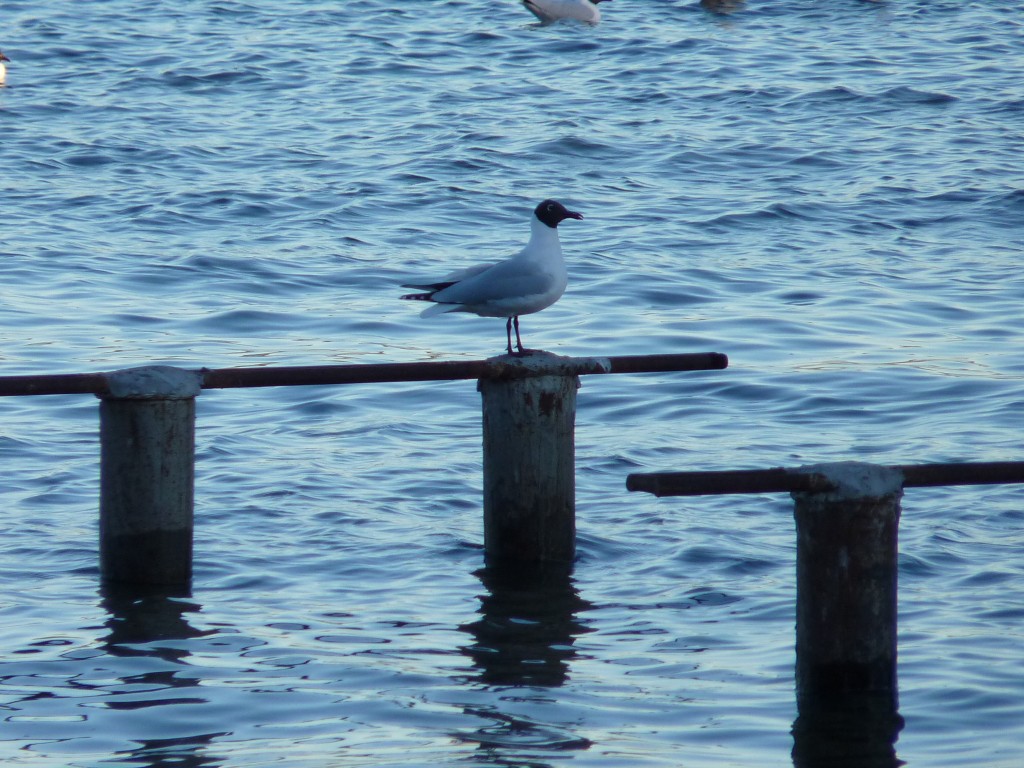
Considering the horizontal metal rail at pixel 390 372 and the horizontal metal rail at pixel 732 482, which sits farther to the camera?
the horizontal metal rail at pixel 390 372

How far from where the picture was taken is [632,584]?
7.51 metres

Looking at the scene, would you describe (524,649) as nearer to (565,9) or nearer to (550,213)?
(550,213)

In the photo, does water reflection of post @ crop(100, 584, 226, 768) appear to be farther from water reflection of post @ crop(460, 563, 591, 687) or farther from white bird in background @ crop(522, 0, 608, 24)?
white bird in background @ crop(522, 0, 608, 24)

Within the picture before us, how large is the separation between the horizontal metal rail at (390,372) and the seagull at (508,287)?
43 cm

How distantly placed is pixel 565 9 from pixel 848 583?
25370 millimetres

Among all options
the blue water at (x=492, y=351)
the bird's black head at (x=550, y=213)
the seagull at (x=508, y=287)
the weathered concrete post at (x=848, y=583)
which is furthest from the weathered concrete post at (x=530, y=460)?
the weathered concrete post at (x=848, y=583)

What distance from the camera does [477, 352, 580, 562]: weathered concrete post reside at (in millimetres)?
7129

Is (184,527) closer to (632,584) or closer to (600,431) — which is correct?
(632,584)

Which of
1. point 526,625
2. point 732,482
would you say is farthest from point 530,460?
point 732,482

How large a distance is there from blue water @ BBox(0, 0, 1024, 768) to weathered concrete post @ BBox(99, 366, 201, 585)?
24 centimetres

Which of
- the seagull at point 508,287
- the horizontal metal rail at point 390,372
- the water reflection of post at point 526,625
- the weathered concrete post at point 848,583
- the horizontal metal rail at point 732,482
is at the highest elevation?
the seagull at point 508,287

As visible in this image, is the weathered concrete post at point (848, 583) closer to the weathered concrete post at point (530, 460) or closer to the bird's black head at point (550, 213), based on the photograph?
the weathered concrete post at point (530, 460)

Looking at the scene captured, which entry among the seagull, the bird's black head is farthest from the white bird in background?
the seagull

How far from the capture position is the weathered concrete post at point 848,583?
17.3 ft
